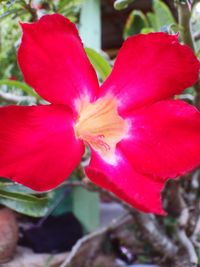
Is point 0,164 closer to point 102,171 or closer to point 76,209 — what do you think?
point 102,171

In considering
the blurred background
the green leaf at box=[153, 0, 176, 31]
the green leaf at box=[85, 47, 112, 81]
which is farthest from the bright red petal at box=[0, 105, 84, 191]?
the green leaf at box=[153, 0, 176, 31]

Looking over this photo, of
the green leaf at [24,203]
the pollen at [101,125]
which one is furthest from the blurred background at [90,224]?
the pollen at [101,125]

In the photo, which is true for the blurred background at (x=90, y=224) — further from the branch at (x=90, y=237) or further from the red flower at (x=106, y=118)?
the red flower at (x=106, y=118)

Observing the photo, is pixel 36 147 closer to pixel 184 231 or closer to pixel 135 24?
pixel 184 231

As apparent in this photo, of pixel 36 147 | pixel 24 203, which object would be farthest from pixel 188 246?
pixel 36 147

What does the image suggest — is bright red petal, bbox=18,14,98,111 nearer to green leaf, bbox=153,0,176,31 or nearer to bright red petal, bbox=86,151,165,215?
bright red petal, bbox=86,151,165,215

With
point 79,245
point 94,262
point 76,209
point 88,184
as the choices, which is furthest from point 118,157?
point 76,209
